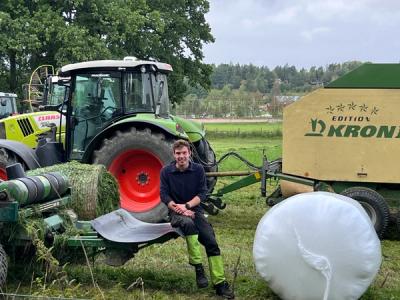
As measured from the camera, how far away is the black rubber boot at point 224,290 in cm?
521

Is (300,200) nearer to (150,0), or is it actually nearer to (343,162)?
(343,162)

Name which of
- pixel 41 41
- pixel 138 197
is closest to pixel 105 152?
pixel 138 197

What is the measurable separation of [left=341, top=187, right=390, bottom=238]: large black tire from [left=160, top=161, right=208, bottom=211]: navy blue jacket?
3159 mm

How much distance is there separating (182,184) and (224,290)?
1028 millimetres

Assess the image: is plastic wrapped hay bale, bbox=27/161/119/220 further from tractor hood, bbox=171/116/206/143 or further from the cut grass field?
tractor hood, bbox=171/116/206/143

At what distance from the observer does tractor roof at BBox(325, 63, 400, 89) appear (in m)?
8.01

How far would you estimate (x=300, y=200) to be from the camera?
5070 mm

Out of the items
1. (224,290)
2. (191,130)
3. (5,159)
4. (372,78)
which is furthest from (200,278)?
(191,130)

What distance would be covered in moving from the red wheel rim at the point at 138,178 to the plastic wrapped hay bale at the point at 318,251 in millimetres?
3720

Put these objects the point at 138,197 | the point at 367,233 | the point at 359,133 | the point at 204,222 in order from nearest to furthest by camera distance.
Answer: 1. the point at 367,233
2. the point at 204,222
3. the point at 359,133
4. the point at 138,197

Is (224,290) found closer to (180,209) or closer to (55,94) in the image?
(180,209)

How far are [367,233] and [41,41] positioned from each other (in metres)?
18.9

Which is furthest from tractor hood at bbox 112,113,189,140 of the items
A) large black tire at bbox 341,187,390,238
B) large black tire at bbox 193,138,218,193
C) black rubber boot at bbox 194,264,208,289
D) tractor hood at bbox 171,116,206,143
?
black rubber boot at bbox 194,264,208,289

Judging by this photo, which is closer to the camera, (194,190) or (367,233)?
(367,233)
